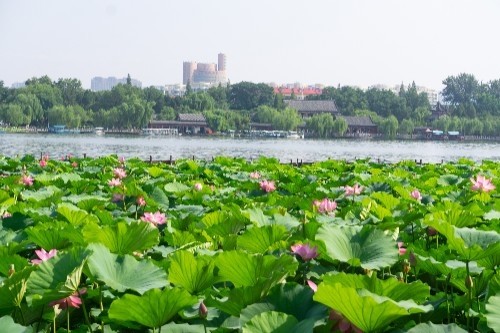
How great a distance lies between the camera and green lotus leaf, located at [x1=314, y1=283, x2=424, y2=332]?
1.22 meters

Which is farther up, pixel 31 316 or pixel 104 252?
pixel 104 252

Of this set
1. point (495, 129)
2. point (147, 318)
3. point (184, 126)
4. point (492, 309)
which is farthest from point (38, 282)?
point (495, 129)

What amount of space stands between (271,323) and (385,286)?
0.33m

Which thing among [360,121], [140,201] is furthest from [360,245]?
[360,121]

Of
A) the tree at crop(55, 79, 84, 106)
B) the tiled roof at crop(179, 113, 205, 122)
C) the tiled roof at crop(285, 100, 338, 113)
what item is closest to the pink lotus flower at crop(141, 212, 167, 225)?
the tiled roof at crop(179, 113, 205, 122)

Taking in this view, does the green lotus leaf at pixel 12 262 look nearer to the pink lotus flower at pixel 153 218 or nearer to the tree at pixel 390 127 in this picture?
the pink lotus flower at pixel 153 218

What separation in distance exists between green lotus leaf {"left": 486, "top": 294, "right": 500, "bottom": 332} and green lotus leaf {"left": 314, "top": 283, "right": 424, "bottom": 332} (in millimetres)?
186

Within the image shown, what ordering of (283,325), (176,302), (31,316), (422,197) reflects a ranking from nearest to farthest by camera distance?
(283,325), (176,302), (31,316), (422,197)

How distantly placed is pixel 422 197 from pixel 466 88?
129034 millimetres

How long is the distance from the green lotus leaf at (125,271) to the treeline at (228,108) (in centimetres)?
8291

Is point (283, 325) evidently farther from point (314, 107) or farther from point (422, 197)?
point (314, 107)

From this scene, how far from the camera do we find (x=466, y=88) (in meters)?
126

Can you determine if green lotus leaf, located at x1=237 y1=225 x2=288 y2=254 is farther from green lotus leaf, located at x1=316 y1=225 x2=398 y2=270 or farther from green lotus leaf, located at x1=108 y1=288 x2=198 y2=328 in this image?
green lotus leaf, located at x1=108 y1=288 x2=198 y2=328

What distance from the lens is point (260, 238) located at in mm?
2213
